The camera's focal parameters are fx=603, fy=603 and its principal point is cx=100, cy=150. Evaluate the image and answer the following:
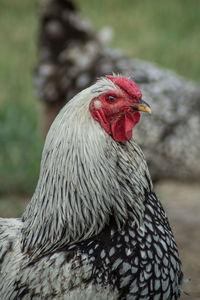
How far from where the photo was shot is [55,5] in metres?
6.29

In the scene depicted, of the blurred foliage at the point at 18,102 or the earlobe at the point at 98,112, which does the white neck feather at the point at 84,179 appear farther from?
the blurred foliage at the point at 18,102

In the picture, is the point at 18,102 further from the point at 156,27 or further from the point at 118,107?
the point at 118,107

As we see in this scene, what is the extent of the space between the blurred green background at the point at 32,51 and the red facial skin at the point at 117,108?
2.81 meters

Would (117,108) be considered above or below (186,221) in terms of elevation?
below

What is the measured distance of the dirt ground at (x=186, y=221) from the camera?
4.65 metres

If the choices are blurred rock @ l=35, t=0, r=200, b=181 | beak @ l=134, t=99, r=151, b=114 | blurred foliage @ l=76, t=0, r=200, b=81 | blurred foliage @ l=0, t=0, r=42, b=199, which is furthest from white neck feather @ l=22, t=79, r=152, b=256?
blurred foliage @ l=76, t=0, r=200, b=81

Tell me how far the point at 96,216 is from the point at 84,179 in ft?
0.62

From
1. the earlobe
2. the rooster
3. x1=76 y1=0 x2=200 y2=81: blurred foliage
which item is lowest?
the rooster

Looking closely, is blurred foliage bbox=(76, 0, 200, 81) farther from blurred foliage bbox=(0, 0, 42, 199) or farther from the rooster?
the rooster

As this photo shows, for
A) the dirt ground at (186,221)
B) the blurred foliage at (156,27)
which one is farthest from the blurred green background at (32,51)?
the dirt ground at (186,221)

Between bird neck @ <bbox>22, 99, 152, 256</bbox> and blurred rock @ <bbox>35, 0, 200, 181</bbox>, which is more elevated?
blurred rock @ <bbox>35, 0, 200, 181</bbox>

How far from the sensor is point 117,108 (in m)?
2.87

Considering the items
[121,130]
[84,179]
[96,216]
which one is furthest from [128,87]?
[96,216]

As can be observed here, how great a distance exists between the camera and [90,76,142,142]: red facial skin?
283cm
